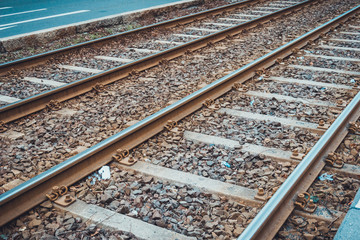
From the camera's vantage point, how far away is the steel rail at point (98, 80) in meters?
5.69

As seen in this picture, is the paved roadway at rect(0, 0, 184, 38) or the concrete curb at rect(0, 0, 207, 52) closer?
the concrete curb at rect(0, 0, 207, 52)

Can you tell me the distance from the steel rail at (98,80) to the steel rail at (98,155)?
1807 mm

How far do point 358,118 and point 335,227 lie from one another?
243 centimetres

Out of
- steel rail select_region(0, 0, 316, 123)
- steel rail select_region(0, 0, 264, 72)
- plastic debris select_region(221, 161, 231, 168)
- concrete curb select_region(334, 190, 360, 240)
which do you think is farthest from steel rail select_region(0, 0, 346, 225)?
steel rail select_region(0, 0, 264, 72)

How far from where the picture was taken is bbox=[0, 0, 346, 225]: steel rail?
3.63 metres

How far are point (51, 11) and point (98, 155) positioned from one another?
39.2 feet

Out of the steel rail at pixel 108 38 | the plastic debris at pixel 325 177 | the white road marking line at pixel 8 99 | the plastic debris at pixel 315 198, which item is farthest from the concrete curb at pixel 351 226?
the steel rail at pixel 108 38

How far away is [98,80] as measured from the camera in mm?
6910

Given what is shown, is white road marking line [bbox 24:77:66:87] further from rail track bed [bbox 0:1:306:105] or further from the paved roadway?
the paved roadway

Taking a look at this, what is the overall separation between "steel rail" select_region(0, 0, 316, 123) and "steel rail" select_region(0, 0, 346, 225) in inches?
71.1

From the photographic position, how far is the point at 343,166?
4.29 meters

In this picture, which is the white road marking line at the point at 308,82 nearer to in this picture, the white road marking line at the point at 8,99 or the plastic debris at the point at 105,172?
the plastic debris at the point at 105,172

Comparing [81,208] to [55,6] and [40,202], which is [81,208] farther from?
[55,6]

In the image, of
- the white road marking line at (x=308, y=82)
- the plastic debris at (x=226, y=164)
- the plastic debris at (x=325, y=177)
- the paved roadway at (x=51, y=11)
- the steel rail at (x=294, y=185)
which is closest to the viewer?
the steel rail at (x=294, y=185)
